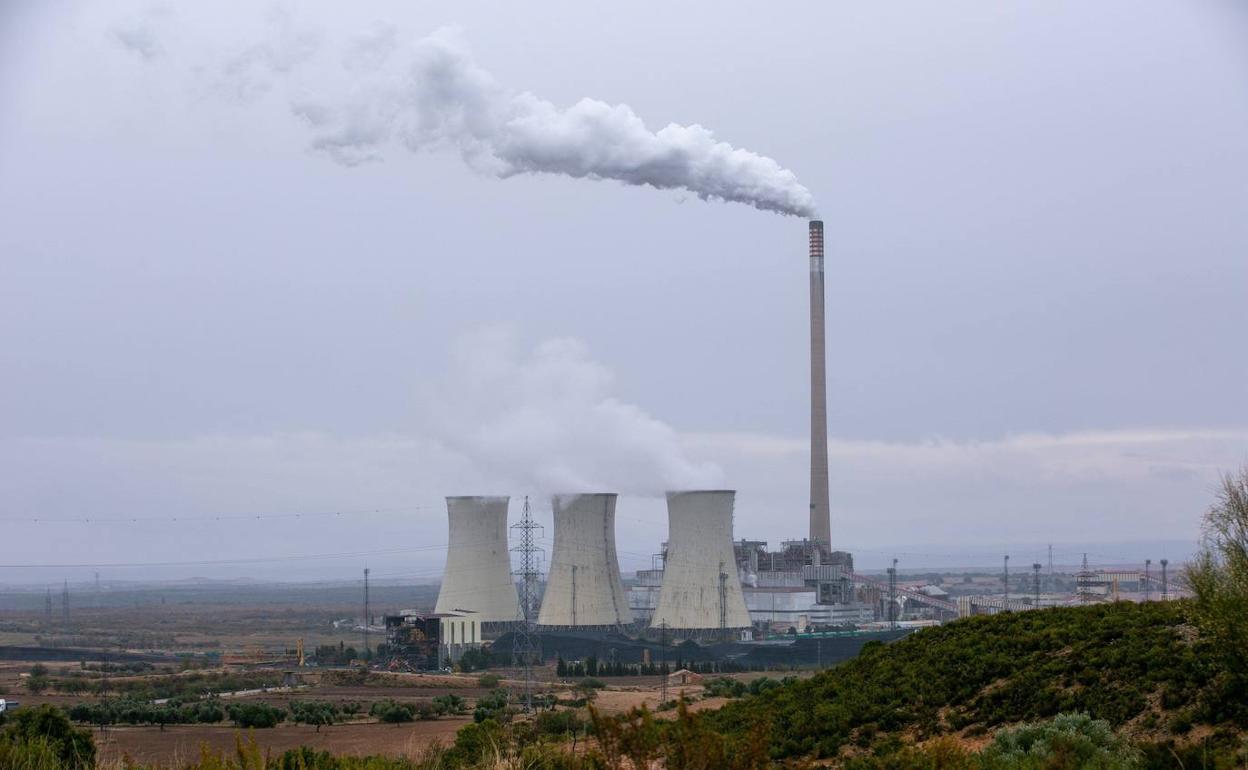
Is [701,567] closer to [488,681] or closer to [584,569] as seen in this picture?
[584,569]

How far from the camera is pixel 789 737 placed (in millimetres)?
13867

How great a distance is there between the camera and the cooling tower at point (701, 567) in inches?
1658

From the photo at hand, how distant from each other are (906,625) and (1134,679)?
47422mm

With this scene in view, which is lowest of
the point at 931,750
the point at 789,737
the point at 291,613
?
the point at 291,613

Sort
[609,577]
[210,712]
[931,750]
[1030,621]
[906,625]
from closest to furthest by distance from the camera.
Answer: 1. [931,750]
2. [1030,621]
3. [210,712]
4. [609,577]
5. [906,625]

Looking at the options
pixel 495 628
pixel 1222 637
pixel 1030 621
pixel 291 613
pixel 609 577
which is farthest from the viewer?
pixel 291 613

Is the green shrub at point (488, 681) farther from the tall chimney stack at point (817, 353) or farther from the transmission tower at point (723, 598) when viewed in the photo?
the tall chimney stack at point (817, 353)

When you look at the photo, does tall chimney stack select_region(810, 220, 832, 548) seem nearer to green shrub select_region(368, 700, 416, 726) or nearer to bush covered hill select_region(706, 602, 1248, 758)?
green shrub select_region(368, 700, 416, 726)

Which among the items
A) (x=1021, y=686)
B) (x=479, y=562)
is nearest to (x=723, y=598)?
(x=479, y=562)

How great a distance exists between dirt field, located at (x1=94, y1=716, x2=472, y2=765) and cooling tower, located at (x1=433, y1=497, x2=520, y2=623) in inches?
673

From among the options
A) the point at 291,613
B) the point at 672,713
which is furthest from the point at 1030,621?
the point at 291,613

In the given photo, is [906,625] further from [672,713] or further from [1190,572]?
[1190,572]

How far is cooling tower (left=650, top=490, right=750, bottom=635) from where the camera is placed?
42.1m

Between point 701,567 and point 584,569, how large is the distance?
199 inches
